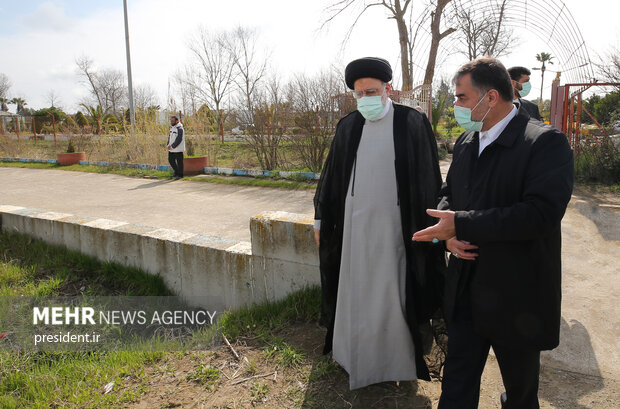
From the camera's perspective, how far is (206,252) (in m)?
4.47

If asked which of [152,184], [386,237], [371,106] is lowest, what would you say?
[152,184]

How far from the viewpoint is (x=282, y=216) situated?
12.5 ft

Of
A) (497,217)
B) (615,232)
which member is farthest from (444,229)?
(615,232)

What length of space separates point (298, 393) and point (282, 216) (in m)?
1.55

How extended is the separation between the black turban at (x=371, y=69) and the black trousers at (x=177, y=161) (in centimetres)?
941

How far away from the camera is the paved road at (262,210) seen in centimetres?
306

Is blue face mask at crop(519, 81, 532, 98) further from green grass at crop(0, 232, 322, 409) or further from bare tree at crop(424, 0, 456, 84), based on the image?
bare tree at crop(424, 0, 456, 84)

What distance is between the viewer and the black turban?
2.48 meters

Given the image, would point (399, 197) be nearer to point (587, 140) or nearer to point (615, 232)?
point (615, 232)

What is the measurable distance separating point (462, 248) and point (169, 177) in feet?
34.5

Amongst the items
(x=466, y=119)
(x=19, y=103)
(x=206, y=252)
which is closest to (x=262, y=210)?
(x=206, y=252)

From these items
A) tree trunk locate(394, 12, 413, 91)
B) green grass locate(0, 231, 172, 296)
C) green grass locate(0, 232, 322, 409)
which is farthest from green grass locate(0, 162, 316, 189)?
tree trunk locate(394, 12, 413, 91)

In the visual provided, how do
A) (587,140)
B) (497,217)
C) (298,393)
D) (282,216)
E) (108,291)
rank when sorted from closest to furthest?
A: (497,217) → (298,393) → (282,216) → (108,291) → (587,140)

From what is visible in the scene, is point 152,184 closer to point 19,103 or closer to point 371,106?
point 371,106
